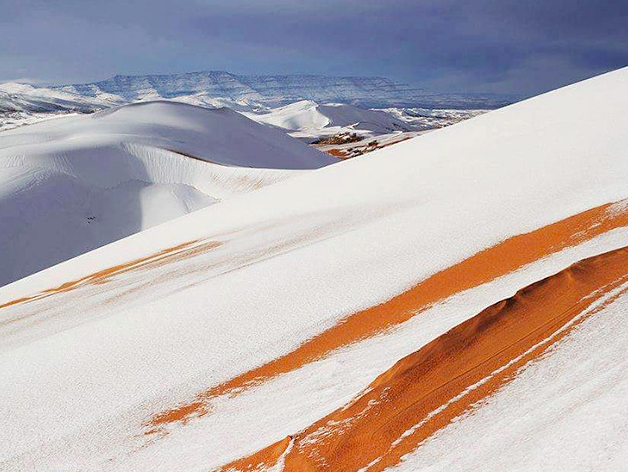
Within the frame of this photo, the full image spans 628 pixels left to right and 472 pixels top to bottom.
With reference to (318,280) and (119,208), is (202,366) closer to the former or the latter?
(318,280)

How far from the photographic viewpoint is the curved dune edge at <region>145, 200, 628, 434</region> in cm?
493

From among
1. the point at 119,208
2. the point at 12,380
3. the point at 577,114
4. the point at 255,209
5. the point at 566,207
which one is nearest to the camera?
the point at 12,380

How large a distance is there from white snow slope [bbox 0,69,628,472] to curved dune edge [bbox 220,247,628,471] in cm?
22

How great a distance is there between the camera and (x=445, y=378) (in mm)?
4090

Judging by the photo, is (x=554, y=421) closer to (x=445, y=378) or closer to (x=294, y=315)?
(x=445, y=378)

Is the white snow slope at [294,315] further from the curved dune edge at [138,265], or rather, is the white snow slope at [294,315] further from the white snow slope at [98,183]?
the white snow slope at [98,183]

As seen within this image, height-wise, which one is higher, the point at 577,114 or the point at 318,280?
the point at 577,114

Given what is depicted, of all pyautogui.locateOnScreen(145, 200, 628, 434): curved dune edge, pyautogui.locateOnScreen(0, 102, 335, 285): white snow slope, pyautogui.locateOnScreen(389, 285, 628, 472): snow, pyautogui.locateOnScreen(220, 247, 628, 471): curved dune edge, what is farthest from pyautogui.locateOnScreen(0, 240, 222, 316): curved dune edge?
pyautogui.locateOnScreen(0, 102, 335, 285): white snow slope

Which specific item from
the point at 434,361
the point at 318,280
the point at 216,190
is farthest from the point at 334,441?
the point at 216,190

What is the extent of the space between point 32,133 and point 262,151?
21.9m

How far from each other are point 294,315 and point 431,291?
5.42ft

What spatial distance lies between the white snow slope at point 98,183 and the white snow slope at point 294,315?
20.2 metres

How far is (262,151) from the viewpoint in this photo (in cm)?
5506

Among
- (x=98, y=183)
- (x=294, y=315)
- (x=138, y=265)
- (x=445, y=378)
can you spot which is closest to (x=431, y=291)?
(x=294, y=315)
